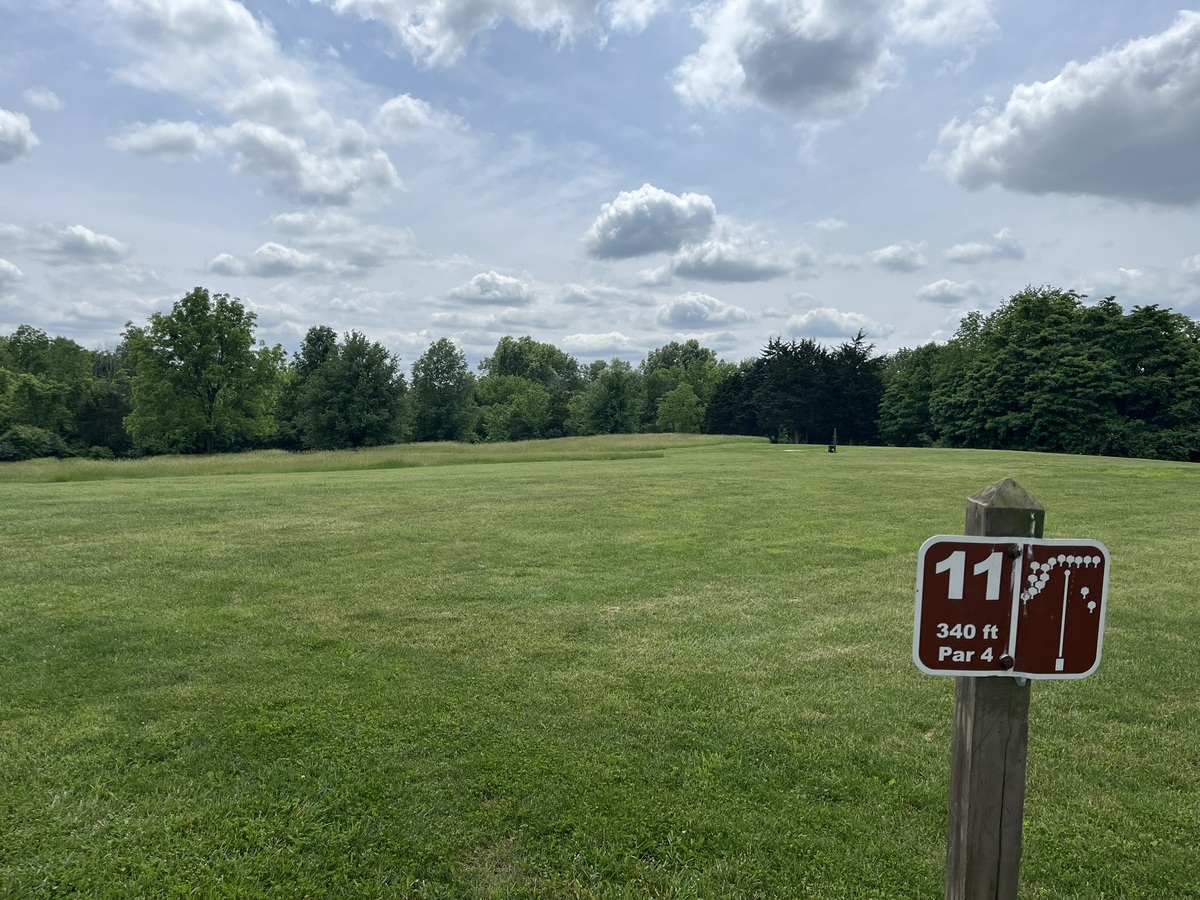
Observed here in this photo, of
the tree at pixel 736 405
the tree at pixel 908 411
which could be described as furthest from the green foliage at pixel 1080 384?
the tree at pixel 736 405

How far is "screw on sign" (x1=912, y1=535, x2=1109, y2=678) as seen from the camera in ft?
6.70

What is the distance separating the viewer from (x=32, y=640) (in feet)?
20.0

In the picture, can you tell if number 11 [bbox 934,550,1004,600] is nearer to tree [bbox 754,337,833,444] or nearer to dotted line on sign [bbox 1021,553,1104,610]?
dotted line on sign [bbox 1021,553,1104,610]

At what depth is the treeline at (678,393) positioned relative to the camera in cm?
4581

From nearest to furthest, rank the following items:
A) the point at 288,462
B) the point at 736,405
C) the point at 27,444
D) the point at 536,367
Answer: the point at 288,462 → the point at 27,444 → the point at 736,405 → the point at 536,367

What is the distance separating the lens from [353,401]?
2215 inches

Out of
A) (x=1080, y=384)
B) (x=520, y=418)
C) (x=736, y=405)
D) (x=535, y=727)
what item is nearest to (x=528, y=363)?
(x=520, y=418)

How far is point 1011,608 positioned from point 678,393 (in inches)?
3048

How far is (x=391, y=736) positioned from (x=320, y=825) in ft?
3.01

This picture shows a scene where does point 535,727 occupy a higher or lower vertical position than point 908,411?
lower

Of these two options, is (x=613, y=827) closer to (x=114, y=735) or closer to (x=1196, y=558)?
(x=114, y=735)

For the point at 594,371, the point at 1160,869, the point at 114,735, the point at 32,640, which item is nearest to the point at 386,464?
the point at 32,640

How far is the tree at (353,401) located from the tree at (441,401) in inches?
608

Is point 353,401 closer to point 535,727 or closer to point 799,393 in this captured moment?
point 799,393
